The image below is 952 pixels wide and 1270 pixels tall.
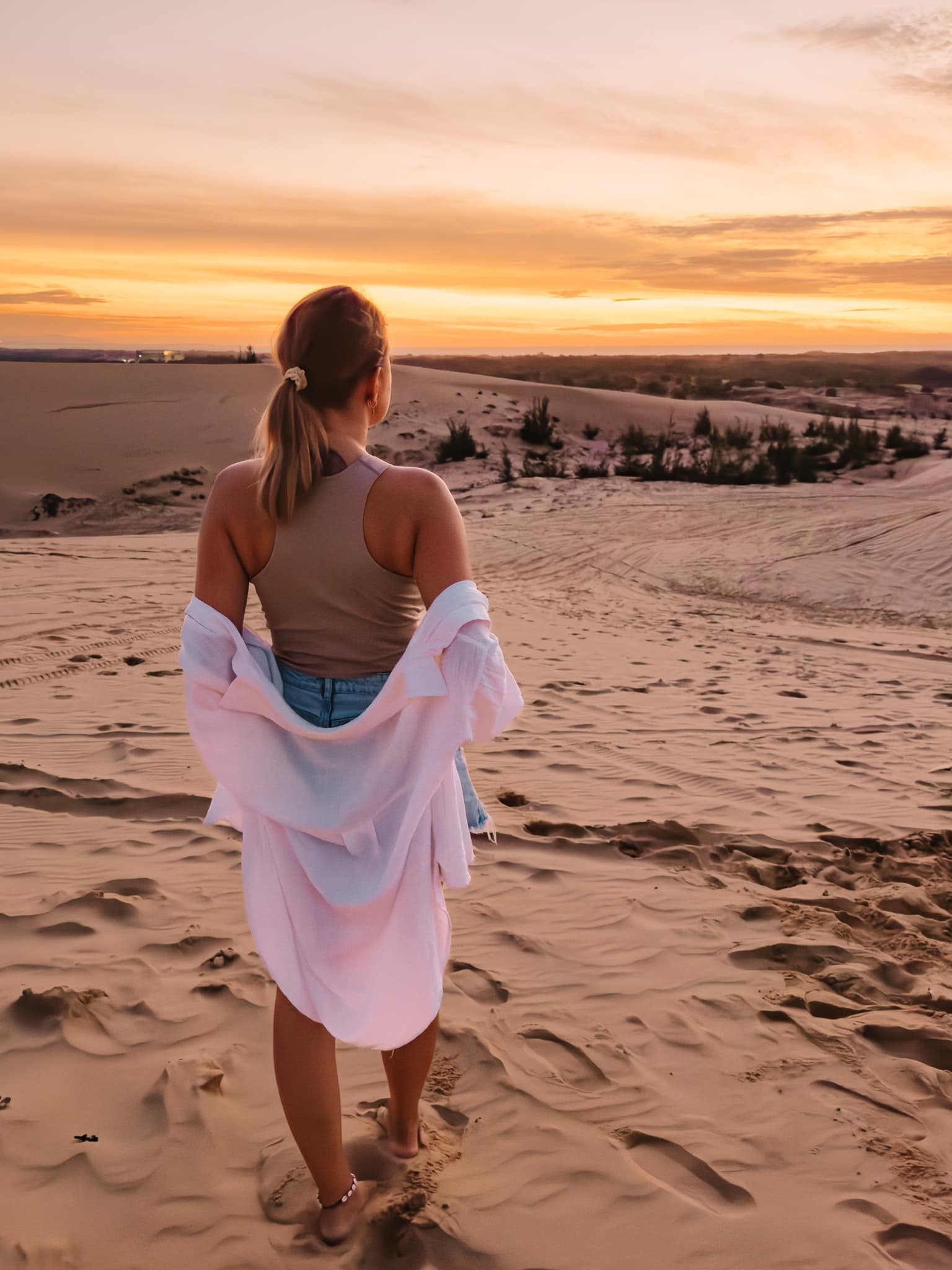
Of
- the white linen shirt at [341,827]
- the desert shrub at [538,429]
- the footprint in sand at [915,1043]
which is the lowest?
the footprint in sand at [915,1043]

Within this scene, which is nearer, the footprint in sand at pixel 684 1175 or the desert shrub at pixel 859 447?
the footprint in sand at pixel 684 1175

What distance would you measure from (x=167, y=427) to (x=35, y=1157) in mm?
21375

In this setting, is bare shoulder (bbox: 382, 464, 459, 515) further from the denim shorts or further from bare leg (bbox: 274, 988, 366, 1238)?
bare leg (bbox: 274, 988, 366, 1238)

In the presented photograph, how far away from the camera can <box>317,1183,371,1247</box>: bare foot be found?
220cm

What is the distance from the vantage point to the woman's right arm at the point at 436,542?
1957 mm

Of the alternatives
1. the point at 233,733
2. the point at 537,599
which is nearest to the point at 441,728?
the point at 233,733

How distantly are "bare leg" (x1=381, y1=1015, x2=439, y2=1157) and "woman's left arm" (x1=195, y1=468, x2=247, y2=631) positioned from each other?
1.00m

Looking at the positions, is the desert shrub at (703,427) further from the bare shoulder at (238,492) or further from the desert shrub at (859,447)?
the bare shoulder at (238,492)

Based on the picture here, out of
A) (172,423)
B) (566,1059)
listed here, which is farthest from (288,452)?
(172,423)

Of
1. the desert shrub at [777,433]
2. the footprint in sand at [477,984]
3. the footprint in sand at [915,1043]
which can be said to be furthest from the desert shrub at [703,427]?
the footprint in sand at [915,1043]

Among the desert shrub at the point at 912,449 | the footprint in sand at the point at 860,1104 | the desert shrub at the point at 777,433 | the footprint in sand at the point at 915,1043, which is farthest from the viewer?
the desert shrub at the point at 777,433

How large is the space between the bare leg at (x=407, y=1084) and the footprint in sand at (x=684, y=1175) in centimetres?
52

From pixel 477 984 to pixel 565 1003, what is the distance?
287 millimetres

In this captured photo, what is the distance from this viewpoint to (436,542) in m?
1.96
